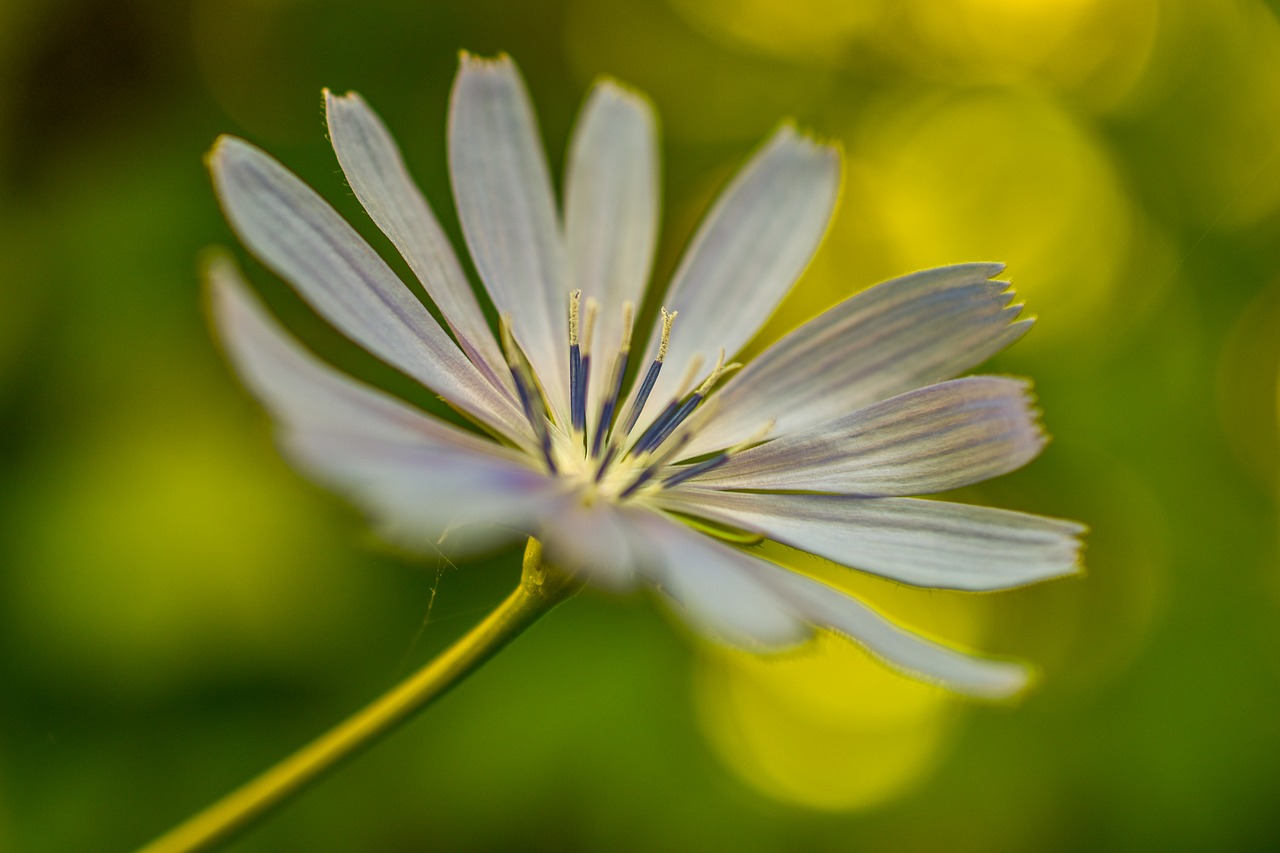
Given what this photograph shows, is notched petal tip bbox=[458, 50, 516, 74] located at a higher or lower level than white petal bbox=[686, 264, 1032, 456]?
higher

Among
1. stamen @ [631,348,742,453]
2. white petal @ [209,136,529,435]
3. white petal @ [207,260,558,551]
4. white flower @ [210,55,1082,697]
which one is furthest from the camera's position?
stamen @ [631,348,742,453]

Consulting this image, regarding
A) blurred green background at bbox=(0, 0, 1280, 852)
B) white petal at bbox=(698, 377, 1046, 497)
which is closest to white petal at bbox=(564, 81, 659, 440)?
white petal at bbox=(698, 377, 1046, 497)

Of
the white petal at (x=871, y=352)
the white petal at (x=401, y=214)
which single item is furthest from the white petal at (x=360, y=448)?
the white petal at (x=871, y=352)

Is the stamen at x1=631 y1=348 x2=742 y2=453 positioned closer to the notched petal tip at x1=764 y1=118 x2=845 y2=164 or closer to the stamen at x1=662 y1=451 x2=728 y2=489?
the stamen at x1=662 y1=451 x2=728 y2=489

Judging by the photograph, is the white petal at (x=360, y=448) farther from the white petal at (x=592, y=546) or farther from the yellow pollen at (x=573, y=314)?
the yellow pollen at (x=573, y=314)

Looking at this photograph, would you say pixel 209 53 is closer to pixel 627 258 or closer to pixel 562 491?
pixel 627 258

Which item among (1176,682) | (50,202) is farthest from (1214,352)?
(50,202)

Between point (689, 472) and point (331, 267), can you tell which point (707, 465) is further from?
point (331, 267)
